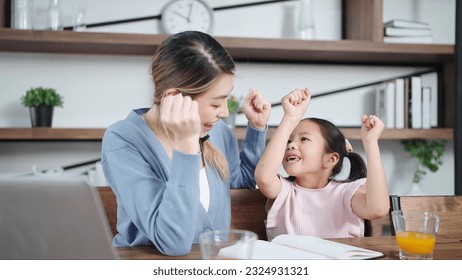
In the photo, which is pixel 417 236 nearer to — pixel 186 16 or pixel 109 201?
pixel 109 201

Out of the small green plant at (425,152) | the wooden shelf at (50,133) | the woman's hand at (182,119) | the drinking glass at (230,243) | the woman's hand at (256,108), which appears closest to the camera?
the drinking glass at (230,243)

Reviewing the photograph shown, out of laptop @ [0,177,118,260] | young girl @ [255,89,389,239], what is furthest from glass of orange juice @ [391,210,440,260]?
laptop @ [0,177,118,260]

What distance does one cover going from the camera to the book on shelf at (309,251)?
0.83m

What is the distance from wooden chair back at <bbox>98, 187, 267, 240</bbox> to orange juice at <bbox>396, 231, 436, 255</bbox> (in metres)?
0.45

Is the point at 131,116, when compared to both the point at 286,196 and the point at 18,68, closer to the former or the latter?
the point at 286,196

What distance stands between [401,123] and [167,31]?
1.01 metres

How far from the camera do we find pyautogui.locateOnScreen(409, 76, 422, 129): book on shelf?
224 centimetres

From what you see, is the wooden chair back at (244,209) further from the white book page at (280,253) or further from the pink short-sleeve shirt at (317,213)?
the white book page at (280,253)

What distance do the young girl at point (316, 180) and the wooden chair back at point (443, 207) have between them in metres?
0.09

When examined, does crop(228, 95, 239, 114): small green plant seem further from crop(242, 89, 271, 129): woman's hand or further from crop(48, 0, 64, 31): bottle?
crop(242, 89, 271, 129): woman's hand

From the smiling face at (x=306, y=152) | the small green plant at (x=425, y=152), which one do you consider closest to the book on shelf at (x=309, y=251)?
the smiling face at (x=306, y=152)
